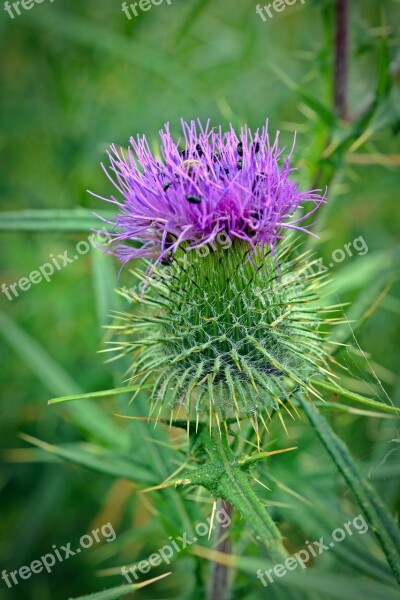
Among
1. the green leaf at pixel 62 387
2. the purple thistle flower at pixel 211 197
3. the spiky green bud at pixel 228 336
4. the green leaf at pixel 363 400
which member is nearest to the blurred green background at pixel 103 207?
the green leaf at pixel 62 387

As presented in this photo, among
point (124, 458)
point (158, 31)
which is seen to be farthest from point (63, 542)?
point (158, 31)

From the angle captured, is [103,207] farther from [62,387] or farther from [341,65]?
[341,65]

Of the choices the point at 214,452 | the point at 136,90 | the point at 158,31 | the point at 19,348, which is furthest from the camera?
the point at 158,31

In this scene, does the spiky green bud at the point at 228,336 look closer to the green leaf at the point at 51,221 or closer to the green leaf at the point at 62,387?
the green leaf at the point at 51,221

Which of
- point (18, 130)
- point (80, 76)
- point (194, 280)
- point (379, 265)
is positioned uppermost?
point (80, 76)

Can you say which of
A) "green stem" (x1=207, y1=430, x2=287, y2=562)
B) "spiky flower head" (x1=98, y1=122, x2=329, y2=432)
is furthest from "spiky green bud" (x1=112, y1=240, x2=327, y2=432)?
"green stem" (x1=207, y1=430, x2=287, y2=562)

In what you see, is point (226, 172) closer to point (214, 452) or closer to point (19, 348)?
point (214, 452)

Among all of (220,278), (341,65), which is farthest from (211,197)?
(341,65)

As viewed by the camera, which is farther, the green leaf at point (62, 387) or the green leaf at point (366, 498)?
the green leaf at point (62, 387)
